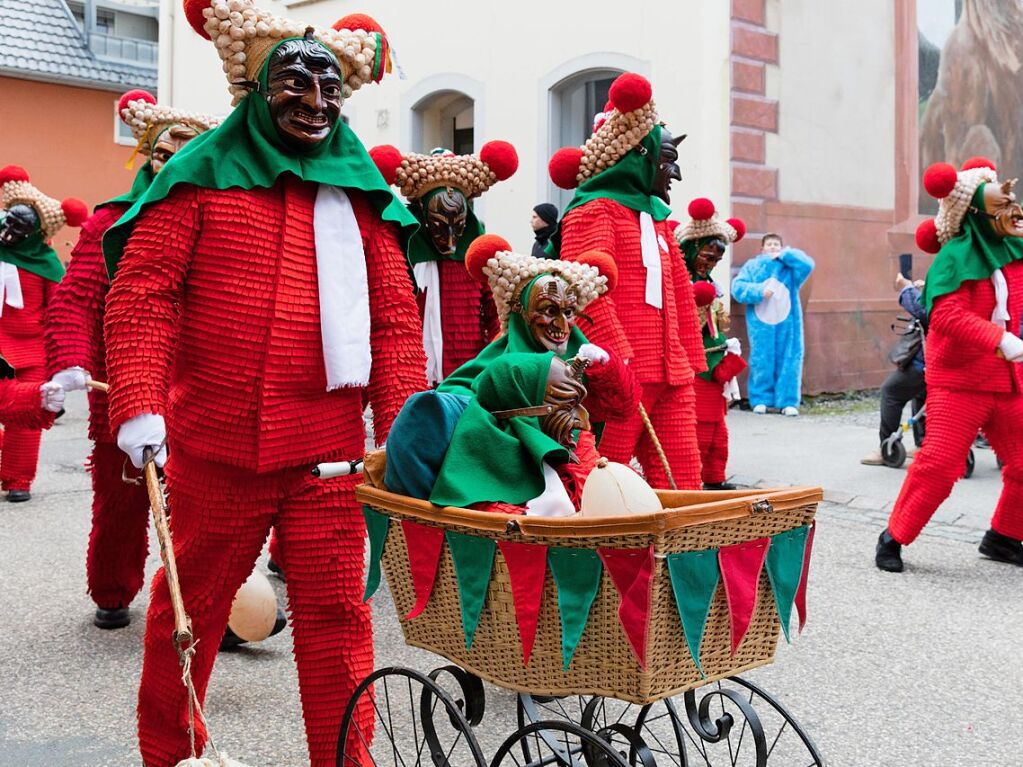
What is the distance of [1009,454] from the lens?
551 centimetres

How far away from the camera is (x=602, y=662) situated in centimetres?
233

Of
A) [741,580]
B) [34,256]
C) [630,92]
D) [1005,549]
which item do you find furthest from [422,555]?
[34,256]

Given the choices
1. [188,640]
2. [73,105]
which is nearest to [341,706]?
[188,640]

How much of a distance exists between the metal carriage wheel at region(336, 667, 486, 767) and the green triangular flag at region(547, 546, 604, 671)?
1.37 feet

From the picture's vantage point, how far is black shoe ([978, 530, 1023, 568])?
5.80 m

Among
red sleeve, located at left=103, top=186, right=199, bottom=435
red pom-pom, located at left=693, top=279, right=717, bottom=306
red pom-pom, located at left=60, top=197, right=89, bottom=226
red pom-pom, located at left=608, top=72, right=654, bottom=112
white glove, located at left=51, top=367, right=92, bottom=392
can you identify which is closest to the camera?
red sleeve, located at left=103, top=186, right=199, bottom=435

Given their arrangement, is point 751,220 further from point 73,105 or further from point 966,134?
point 73,105

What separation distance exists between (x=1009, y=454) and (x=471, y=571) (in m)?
3.89

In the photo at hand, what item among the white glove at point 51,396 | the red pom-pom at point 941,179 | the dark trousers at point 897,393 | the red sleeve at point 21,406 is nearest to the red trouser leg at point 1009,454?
the red pom-pom at point 941,179

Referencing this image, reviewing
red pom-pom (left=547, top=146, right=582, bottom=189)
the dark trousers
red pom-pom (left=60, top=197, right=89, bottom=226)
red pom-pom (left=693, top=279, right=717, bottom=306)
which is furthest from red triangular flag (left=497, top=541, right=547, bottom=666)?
the dark trousers

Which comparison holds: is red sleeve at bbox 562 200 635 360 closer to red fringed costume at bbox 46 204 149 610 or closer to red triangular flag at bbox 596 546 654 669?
red fringed costume at bbox 46 204 149 610

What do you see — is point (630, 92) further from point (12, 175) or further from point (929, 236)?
point (12, 175)

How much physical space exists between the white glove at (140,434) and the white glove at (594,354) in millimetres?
1170

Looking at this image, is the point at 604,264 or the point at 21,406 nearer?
the point at 604,264
